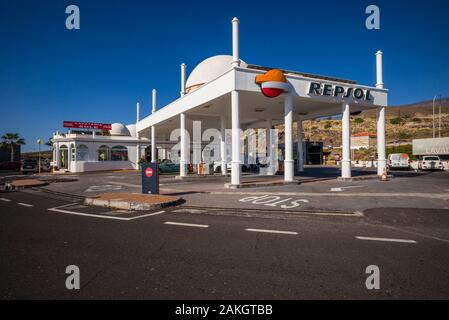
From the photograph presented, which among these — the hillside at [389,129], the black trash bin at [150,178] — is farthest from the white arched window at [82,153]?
the hillside at [389,129]

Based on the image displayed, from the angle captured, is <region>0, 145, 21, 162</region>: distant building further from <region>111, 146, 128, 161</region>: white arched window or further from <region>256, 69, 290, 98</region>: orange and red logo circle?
<region>256, 69, 290, 98</region>: orange and red logo circle

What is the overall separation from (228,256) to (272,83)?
11119 millimetres

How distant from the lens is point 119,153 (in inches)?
1371

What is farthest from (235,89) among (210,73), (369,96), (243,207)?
(369,96)

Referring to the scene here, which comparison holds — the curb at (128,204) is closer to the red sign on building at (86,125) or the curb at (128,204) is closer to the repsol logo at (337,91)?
the repsol logo at (337,91)

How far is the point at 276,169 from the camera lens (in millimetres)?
24938

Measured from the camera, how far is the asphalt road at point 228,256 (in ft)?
9.83

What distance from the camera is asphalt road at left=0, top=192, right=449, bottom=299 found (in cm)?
300

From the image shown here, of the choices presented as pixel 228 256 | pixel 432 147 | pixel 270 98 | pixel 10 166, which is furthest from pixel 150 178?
pixel 10 166

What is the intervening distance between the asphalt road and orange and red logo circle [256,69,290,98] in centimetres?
842

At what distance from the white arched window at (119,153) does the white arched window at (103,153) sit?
2.16ft

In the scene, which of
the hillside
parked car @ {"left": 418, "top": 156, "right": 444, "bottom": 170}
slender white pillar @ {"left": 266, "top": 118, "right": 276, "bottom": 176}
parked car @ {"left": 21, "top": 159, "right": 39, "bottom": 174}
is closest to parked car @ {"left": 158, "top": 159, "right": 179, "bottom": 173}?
slender white pillar @ {"left": 266, "top": 118, "right": 276, "bottom": 176}

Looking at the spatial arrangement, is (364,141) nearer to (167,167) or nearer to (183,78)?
(167,167)
